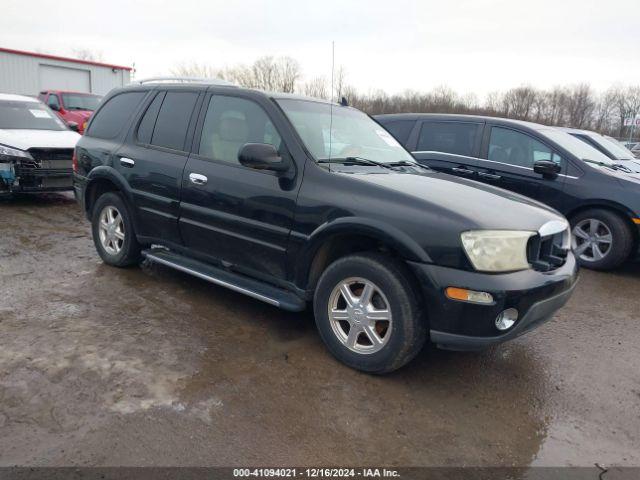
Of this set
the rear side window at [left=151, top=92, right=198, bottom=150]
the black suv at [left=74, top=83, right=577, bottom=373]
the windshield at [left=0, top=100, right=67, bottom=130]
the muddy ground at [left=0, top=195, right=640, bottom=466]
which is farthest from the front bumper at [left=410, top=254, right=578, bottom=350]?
the windshield at [left=0, top=100, right=67, bottom=130]

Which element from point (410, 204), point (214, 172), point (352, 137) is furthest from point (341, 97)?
point (410, 204)

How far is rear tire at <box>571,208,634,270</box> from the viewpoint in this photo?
18.9 feet

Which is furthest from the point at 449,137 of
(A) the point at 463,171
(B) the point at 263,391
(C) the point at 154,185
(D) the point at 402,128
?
(B) the point at 263,391

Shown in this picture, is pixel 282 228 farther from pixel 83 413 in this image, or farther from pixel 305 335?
pixel 83 413

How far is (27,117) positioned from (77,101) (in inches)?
→ 360

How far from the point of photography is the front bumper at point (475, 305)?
2789mm

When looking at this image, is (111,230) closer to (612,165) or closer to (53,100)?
(612,165)

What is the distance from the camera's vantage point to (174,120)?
171 inches

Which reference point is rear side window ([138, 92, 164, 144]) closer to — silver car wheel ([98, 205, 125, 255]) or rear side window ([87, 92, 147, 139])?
rear side window ([87, 92, 147, 139])

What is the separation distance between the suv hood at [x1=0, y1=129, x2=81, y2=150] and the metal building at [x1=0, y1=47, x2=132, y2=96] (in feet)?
44.4

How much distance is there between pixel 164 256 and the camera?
4359 millimetres

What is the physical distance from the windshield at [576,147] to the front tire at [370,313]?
4349mm

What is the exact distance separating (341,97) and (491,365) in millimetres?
2788

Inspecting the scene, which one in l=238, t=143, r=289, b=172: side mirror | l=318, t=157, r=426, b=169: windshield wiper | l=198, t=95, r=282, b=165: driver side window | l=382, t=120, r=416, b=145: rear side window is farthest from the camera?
l=382, t=120, r=416, b=145: rear side window
